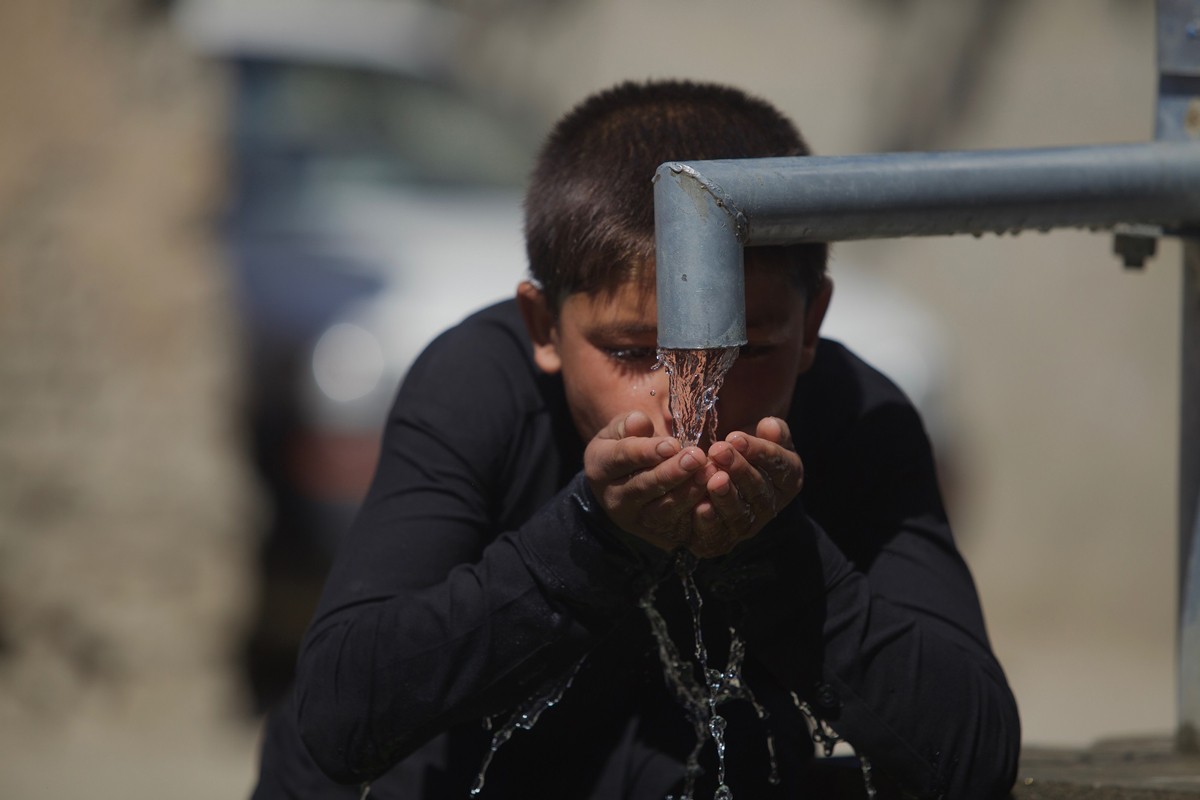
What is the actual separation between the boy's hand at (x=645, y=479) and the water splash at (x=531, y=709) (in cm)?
28

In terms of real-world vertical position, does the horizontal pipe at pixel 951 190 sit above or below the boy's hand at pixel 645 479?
above

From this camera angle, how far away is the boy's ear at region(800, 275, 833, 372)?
5.60 feet

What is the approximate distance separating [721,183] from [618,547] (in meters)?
0.40

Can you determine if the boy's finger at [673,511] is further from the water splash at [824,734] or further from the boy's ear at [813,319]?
the boy's ear at [813,319]

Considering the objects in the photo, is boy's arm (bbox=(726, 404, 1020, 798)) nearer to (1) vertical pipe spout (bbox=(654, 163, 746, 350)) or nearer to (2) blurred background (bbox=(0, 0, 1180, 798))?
(1) vertical pipe spout (bbox=(654, 163, 746, 350))

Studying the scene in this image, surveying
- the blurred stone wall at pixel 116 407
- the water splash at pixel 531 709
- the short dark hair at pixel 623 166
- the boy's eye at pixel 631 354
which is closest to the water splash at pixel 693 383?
the boy's eye at pixel 631 354

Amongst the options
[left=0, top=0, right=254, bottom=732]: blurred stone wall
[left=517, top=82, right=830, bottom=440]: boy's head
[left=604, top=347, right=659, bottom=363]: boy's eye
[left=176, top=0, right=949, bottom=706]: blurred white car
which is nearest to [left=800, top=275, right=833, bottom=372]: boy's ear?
[left=517, top=82, right=830, bottom=440]: boy's head

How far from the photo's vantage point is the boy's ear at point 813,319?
1707 millimetres

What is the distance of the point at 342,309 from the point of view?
162 inches

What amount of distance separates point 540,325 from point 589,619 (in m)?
0.43

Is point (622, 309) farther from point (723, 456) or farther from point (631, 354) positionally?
point (723, 456)

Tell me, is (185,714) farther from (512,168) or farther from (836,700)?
(836,700)

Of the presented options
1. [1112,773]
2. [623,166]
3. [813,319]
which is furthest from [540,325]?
[1112,773]

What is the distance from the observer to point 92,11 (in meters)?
6.45
